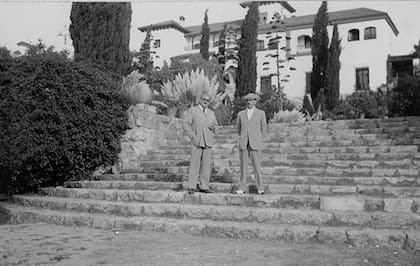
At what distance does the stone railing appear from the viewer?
31.4ft

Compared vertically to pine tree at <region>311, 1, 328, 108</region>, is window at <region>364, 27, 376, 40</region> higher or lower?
higher

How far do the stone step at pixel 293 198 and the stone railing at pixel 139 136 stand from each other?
212cm

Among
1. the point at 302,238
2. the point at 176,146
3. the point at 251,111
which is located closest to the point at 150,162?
the point at 176,146

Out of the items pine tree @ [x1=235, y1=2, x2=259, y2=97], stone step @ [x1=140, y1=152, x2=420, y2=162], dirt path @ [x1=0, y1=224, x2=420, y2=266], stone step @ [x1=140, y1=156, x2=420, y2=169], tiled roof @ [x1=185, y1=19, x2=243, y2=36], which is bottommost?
dirt path @ [x1=0, y1=224, x2=420, y2=266]

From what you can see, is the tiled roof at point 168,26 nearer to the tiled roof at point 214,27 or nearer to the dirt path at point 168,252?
the tiled roof at point 214,27

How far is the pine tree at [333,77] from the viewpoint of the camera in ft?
83.7

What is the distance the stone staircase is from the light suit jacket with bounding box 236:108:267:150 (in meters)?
0.79

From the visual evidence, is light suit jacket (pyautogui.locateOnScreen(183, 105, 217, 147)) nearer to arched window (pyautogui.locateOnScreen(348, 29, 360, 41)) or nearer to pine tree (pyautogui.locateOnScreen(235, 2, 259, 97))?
pine tree (pyautogui.locateOnScreen(235, 2, 259, 97))

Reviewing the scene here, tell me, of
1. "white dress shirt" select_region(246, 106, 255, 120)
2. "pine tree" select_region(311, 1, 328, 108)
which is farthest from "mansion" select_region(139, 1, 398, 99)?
"white dress shirt" select_region(246, 106, 255, 120)

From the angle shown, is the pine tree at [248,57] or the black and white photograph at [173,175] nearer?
the black and white photograph at [173,175]

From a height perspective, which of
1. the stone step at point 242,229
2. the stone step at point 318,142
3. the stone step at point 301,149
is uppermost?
the stone step at point 318,142

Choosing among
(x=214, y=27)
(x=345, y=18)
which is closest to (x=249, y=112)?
(x=345, y=18)

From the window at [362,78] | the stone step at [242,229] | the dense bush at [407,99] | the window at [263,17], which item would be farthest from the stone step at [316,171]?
the window at [263,17]

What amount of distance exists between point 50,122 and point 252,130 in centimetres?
400
